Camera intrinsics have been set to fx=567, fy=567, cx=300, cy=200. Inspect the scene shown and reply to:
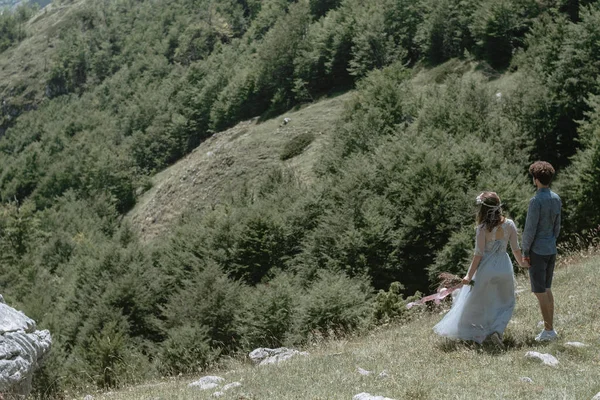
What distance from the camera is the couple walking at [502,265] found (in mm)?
8281

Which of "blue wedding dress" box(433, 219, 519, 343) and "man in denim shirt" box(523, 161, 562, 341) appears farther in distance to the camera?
"blue wedding dress" box(433, 219, 519, 343)

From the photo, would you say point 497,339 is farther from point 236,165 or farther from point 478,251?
point 236,165

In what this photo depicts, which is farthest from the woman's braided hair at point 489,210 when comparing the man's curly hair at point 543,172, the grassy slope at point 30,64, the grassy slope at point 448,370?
the grassy slope at point 30,64

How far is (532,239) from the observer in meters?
8.34

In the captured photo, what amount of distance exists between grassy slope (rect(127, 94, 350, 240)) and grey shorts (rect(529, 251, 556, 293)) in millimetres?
40699

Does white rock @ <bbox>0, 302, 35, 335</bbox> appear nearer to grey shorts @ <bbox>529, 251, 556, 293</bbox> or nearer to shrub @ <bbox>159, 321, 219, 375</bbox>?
grey shorts @ <bbox>529, 251, 556, 293</bbox>

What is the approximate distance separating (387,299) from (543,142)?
84.1 feet

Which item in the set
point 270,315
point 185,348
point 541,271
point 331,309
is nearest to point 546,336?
point 541,271

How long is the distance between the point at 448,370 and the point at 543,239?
2.52 m

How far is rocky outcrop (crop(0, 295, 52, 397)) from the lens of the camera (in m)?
9.72

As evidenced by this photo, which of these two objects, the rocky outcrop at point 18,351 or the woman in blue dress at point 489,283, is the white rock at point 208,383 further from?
the woman in blue dress at point 489,283

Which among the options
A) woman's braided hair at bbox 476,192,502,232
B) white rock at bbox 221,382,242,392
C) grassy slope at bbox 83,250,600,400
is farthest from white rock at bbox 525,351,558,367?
white rock at bbox 221,382,242,392

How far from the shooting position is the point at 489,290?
865 cm

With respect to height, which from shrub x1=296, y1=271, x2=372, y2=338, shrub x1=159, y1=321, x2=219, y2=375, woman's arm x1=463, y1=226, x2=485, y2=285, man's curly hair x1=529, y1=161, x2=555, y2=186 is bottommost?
shrub x1=159, y1=321, x2=219, y2=375
